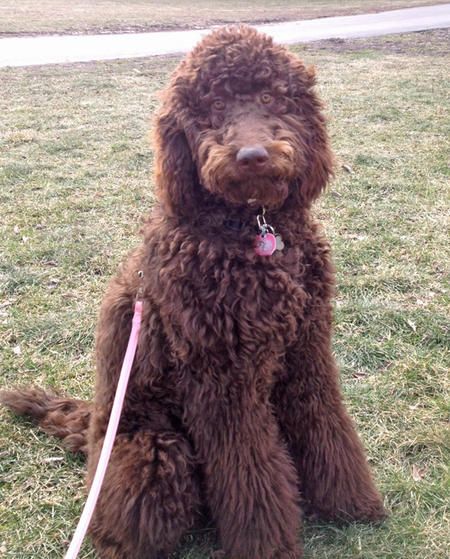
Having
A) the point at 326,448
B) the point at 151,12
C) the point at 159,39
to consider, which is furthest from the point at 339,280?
the point at 151,12

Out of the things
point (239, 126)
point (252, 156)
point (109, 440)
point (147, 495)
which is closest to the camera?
point (252, 156)

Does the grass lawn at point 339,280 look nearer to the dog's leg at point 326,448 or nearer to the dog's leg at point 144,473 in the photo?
the dog's leg at point 326,448

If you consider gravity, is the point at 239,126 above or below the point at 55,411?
above

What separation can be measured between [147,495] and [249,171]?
4.18 ft

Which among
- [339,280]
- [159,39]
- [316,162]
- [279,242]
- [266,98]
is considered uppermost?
[266,98]

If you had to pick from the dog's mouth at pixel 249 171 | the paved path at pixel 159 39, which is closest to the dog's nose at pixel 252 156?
the dog's mouth at pixel 249 171

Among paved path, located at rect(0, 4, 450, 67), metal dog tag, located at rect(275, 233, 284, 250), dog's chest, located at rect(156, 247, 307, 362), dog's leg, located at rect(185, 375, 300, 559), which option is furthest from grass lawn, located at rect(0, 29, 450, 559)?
paved path, located at rect(0, 4, 450, 67)

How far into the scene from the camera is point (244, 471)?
2.50m

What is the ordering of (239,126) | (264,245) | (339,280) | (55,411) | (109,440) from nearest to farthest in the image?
(239,126)
(109,440)
(264,245)
(55,411)
(339,280)

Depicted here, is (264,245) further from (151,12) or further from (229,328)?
(151,12)

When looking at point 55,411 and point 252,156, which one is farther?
point 55,411

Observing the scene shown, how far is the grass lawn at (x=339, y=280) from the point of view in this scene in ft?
9.63

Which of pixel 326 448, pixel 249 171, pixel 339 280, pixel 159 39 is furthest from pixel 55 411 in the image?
pixel 159 39

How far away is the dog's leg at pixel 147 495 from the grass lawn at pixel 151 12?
52.5 feet
